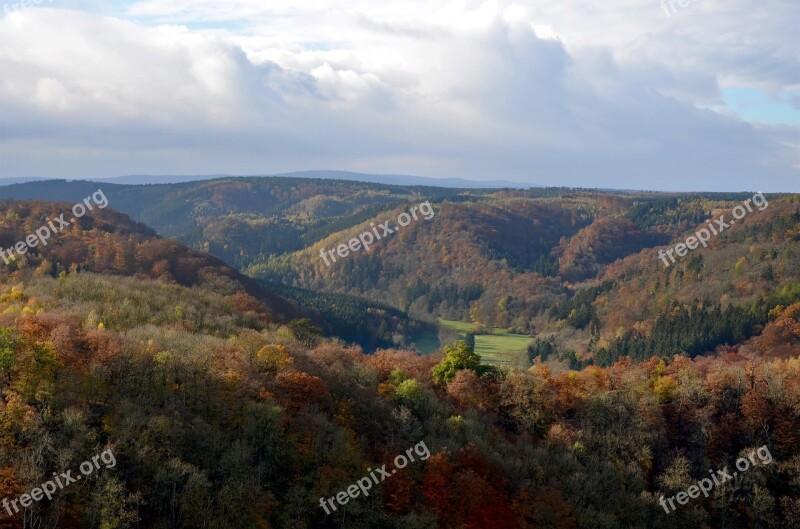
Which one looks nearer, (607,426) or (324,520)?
(324,520)

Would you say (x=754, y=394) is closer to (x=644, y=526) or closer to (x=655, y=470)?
(x=655, y=470)

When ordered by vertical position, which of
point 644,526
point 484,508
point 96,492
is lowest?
point 644,526

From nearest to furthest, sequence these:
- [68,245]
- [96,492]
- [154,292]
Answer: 1. [96,492]
2. [154,292]
3. [68,245]

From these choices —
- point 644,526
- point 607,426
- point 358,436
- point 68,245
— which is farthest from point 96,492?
point 68,245

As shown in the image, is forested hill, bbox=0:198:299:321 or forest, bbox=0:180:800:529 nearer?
forest, bbox=0:180:800:529

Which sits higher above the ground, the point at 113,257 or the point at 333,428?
the point at 113,257

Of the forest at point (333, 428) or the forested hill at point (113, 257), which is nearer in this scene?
the forest at point (333, 428)

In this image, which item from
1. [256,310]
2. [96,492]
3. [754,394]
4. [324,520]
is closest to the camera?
[96,492]

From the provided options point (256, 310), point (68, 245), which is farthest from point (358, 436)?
point (68, 245)

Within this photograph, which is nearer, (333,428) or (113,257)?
(333,428)

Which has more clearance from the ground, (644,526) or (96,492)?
(96,492)
